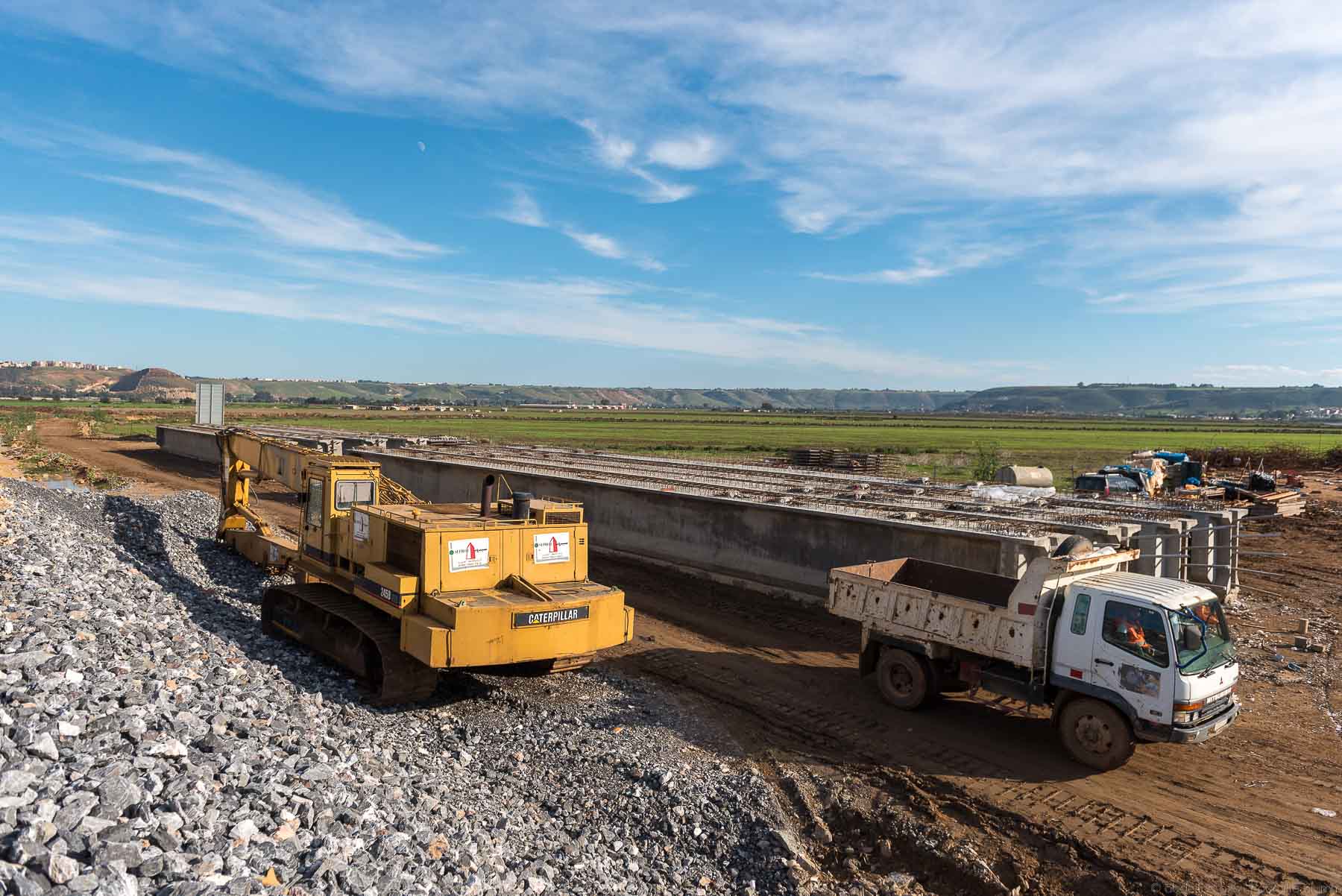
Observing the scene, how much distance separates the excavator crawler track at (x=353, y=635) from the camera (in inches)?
401

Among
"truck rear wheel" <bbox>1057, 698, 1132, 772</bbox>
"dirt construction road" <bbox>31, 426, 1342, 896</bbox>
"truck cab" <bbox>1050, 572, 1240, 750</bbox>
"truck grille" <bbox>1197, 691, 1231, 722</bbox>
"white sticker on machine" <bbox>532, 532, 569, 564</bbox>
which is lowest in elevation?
"dirt construction road" <bbox>31, 426, 1342, 896</bbox>

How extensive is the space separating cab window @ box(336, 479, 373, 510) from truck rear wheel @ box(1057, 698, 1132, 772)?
10.3 metres

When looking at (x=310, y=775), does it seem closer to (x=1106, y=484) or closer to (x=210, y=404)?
(x=210, y=404)

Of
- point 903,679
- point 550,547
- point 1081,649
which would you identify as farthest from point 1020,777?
point 550,547

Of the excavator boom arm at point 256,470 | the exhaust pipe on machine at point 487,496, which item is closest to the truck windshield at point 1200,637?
the exhaust pipe on machine at point 487,496

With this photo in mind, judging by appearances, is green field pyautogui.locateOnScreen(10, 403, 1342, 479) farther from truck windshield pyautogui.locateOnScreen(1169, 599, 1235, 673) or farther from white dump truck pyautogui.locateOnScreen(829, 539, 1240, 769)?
truck windshield pyautogui.locateOnScreen(1169, 599, 1235, 673)

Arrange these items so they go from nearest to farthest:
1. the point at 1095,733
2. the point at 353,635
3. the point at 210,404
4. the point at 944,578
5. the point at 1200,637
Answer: the point at 1200,637 → the point at 1095,733 → the point at 353,635 → the point at 944,578 → the point at 210,404

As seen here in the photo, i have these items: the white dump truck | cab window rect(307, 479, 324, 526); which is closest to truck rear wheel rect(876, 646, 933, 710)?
the white dump truck

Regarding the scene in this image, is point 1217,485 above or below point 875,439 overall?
below

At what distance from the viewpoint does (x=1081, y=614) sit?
9.59 metres

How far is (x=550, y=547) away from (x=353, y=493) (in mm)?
3575

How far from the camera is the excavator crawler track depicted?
1020 centimetres

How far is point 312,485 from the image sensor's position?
41.9 ft

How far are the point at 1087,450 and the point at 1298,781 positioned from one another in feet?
219
